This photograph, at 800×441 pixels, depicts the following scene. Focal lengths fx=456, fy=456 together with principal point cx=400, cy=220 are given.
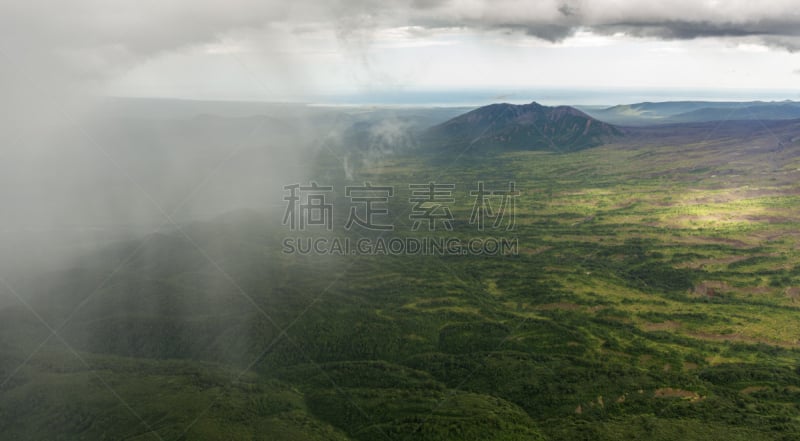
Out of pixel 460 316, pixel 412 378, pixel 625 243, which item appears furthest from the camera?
pixel 625 243

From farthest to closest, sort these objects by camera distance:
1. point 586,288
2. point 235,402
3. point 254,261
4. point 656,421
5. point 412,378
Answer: point 254,261 → point 586,288 → point 412,378 → point 235,402 → point 656,421

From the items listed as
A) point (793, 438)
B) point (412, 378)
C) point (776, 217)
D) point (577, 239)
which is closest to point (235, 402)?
point (412, 378)

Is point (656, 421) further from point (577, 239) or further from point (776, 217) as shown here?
Result: point (776, 217)

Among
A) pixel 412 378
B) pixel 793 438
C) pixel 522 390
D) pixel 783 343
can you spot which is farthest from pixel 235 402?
pixel 783 343

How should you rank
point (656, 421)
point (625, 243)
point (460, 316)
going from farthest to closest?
point (625, 243)
point (460, 316)
point (656, 421)

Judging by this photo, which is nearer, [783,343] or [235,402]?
[235,402]

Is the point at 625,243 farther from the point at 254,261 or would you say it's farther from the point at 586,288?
the point at 254,261

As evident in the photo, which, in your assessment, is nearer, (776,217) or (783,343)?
(783,343)

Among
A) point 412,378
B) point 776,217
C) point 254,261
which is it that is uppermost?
point 776,217

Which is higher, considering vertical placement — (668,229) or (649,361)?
(668,229)
